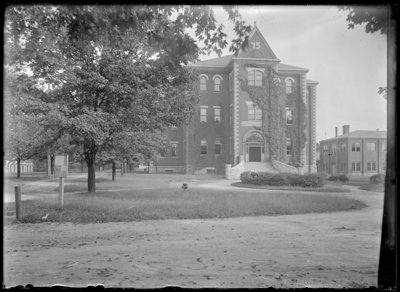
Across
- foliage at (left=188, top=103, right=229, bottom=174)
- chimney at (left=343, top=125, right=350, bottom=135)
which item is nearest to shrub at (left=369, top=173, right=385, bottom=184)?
chimney at (left=343, top=125, right=350, bottom=135)

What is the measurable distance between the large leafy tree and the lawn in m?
1.83

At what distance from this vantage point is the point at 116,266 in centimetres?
389

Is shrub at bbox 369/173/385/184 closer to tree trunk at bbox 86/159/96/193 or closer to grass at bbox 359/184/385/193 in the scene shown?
grass at bbox 359/184/385/193

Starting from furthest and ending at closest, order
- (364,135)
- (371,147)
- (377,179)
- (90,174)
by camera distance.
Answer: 1. (90,174)
2. (377,179)
3. (364,135)
4. (371,147)

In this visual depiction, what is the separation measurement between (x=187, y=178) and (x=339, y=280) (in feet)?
29.2

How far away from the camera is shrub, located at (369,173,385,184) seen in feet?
14.7

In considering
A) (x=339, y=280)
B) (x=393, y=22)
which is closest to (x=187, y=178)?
(x=339, y=280)

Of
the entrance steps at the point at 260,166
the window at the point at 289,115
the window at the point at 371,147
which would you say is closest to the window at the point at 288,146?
the window at the point at 289,115

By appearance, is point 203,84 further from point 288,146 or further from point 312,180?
point 312,180

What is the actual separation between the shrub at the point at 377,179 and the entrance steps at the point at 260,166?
9.34 ft

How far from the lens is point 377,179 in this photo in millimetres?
4793

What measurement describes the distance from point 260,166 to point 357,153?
10.8 feet

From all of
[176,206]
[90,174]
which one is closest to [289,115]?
[176,206]

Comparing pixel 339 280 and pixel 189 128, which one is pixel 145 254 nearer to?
pixel 339 280
